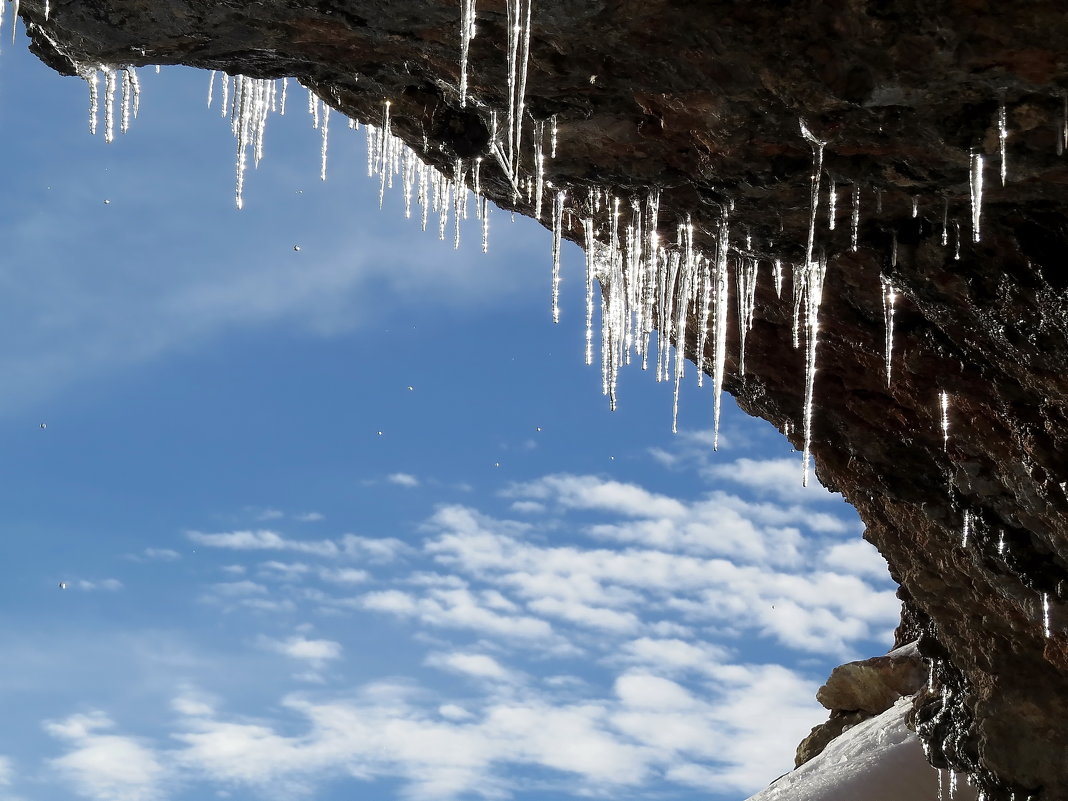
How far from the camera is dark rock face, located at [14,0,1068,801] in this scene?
143 inches

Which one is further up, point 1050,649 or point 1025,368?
point 1025,368

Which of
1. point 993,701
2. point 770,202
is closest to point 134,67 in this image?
point 770,202

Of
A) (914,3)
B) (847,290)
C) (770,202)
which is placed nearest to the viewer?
(914,3)

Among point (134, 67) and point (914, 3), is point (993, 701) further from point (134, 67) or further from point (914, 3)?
point (134, 67)

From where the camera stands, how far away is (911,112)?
12.6 feet

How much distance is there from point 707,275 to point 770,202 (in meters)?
1.16

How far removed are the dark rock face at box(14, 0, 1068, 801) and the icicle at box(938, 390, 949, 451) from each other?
0.04 meters

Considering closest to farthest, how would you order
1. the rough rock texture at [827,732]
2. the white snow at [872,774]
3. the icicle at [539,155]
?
the icicle at [539,155]
the white snow at [872,774]
the rough rock texture at [827,732]

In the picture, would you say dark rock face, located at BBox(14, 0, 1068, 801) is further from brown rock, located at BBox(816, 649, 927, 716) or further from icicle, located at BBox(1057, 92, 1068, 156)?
brown rock, located at BBox(816, 649, 927, 716)

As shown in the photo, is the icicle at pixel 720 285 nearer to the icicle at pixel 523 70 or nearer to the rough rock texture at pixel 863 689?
the icicle at pixel 523 70

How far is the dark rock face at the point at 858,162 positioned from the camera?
143 inches

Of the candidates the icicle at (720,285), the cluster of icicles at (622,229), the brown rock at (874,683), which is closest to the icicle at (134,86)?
the cluster of icicles at (622,229)

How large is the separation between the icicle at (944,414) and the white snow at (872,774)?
16.3ft

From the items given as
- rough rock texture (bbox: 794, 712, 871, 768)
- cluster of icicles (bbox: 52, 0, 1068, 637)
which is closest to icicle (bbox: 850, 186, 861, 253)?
cluster of icicles (bbox: 52, 0, 1068, 637)
